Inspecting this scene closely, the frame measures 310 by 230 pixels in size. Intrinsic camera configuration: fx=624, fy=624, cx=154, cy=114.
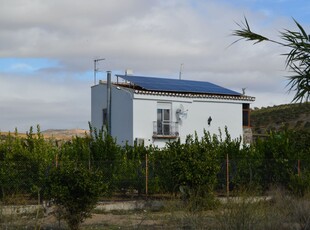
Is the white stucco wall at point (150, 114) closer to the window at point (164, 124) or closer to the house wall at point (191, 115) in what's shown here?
the house wall at point (191, 115)

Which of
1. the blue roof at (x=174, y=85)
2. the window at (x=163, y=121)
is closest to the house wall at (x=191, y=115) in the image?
the window at (x=163, y=121)

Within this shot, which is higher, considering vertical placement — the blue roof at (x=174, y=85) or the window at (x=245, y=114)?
the blue roof at (x=174, y=85)

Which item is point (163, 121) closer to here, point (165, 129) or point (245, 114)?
point (165, 129)

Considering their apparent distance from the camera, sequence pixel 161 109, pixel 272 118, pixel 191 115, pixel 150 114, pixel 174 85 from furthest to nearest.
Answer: pixel 272 118
pixel 174 85
pixel 191 115
pixel 161 109
pixel 150 114

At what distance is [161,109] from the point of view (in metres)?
42.8

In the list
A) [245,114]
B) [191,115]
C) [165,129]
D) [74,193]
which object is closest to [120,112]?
[165,129]

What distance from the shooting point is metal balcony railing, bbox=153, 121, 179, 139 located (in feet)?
139

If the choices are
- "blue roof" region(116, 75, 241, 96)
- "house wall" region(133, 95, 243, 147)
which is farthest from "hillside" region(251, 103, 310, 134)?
"house wall" region(133, 95, 243, 147)

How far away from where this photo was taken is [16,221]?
461 inches

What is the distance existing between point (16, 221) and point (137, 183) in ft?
41.8

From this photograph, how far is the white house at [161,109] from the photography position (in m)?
41.8

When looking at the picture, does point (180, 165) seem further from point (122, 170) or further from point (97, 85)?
point (97, 85)

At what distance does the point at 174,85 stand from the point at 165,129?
3932 mm

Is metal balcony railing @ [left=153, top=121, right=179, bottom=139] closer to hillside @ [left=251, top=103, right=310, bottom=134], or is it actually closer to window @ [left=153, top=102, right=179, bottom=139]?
window @ [left=153, top=102, right=179, bottom=139]
